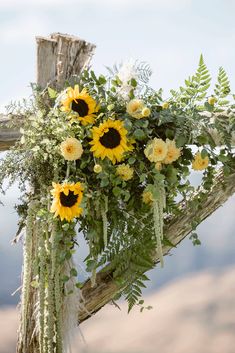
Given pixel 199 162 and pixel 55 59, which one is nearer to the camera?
pixel 199 162

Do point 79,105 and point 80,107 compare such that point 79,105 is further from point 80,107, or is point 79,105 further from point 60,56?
point 60,56

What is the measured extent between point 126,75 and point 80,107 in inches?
11.4

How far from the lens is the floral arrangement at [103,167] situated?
323 cm

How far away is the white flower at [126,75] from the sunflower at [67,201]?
→ 0.47 m

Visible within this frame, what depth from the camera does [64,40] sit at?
3.55 m

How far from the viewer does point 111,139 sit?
10.5ft

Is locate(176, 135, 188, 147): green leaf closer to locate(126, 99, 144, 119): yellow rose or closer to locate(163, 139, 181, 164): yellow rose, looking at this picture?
locate(163, 139, 181, 164): yellow rose

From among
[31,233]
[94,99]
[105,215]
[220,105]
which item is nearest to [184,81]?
[220,105]

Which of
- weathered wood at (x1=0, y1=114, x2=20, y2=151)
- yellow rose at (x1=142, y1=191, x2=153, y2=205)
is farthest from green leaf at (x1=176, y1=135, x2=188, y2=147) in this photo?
weathered wood at (x1=0, y1=114, x2=20, y2=151)

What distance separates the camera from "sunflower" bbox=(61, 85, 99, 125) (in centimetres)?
323

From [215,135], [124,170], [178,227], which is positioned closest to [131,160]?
[124,170]

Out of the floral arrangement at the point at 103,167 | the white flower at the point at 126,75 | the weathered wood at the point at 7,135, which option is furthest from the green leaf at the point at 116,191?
the weathered wood at the point at 7,135

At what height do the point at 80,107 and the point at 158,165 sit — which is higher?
the point at 80,107

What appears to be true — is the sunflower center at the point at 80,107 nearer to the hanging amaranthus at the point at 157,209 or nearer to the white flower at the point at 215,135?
the hanging amaranthus at the point at 157,209
